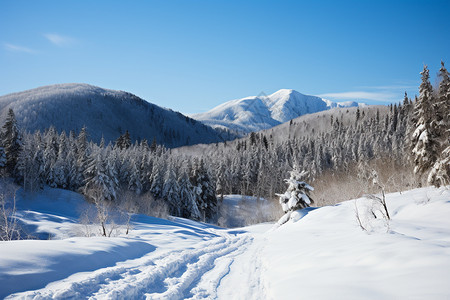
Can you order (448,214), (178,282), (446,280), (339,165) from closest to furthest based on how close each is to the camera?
1. (446,280)
2. (178,282)
3. (448,214)
4. (339,165)

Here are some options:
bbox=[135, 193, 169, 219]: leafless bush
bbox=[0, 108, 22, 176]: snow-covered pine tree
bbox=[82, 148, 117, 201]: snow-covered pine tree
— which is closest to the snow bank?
bbox=[135, 193, 169, 219]: leafless bush

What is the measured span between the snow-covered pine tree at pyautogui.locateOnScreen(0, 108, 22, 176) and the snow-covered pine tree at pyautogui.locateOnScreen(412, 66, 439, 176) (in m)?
56.4

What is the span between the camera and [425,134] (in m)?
23.7

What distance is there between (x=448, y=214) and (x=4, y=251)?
2044 centimetres

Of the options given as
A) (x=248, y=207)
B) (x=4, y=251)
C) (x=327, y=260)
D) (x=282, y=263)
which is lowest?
(x=248, y=207)

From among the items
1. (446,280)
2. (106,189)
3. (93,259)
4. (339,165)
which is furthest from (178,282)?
(339,165)

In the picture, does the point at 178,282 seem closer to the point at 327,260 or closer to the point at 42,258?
the point at 42,258

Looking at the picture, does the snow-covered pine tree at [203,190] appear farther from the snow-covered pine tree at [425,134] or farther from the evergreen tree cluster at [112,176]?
the snow-covered pine tree at [425,134]

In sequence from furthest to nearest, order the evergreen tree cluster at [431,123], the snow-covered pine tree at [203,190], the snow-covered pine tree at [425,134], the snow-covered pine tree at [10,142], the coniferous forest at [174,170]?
1. the snow-covered pine tree at [203,190]
2. the snow-covered pine tree at [10,142]
3. the coniferous forest at [174,170]
4. the snow-covered pine tree at [425,134]
5. the evergreen tree cluster at [431,123]

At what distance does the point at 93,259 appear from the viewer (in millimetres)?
9375

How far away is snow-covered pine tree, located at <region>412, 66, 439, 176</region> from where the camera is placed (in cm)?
2366

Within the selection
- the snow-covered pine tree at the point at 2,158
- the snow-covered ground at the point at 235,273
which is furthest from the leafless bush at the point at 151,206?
the snow-covered ground at the point at 235,273

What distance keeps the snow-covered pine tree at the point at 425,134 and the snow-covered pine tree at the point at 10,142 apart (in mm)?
56449

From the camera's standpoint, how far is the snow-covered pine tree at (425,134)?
77.6 feet
